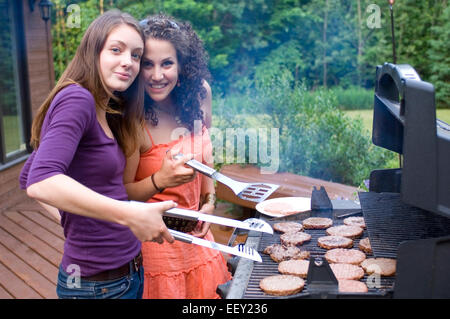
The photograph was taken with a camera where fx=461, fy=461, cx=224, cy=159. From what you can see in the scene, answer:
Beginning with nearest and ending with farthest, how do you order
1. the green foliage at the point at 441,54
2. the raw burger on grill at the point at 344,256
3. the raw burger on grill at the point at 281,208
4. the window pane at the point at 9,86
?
the raw burger on grill at the point at 344,256 < the raw burger on grill at the point at 281,208 < the window pane at the point at 9,86 < the green foliage at the point at 441,54

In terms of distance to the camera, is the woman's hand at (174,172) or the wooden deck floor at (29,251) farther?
the wooden deck floor at (29,251)

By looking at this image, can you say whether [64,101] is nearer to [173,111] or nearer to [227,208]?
[173,111]

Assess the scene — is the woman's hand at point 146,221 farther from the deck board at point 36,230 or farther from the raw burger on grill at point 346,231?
the deck board at point 36,230

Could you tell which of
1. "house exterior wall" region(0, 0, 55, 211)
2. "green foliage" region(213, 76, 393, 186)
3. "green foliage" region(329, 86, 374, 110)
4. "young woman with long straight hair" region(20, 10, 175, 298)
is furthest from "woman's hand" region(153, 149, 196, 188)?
"green foliage" region(329, 86, 374, 110)

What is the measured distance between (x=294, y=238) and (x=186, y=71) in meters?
0.90

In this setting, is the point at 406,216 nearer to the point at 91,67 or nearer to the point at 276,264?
the point at 276,264

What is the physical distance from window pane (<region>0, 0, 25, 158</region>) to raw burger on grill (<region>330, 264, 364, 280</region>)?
507cm

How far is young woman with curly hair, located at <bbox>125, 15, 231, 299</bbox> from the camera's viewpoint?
192 cm

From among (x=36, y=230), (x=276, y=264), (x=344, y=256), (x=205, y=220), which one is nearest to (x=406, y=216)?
(x=344, y=256)

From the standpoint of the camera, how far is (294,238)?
198 cm

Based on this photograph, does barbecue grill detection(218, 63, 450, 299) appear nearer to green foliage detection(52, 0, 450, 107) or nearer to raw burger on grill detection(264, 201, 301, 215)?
raw burger on grill detection(264, 201, 301, 215)

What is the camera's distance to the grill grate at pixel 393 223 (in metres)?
1.68

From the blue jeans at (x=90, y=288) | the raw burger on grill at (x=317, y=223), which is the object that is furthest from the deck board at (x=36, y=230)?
the raw burger on grill at (x=317, y=223)

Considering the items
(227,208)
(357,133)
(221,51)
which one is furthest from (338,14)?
(227,208)
